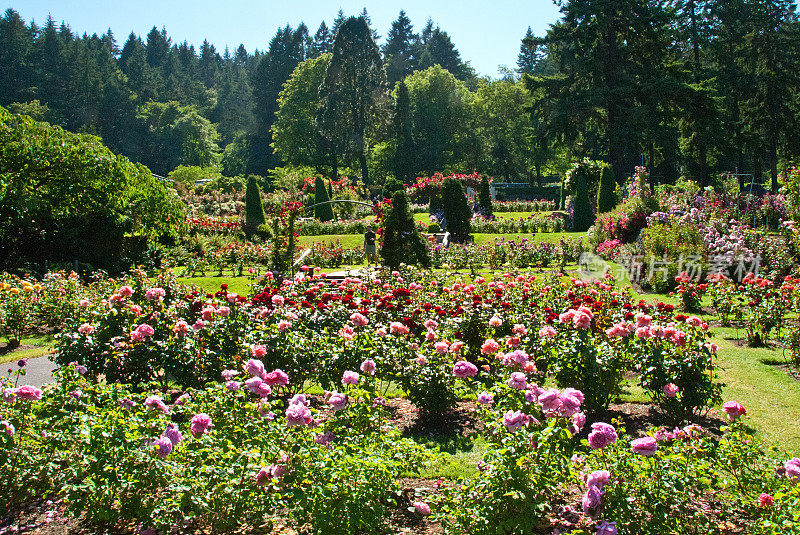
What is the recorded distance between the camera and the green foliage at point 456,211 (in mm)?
18938

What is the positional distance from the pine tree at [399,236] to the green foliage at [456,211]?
6.50m

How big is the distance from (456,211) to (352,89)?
895 inches

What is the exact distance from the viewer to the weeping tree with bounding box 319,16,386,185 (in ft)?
126

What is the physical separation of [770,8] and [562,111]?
1572 cm

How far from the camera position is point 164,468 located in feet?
10.3

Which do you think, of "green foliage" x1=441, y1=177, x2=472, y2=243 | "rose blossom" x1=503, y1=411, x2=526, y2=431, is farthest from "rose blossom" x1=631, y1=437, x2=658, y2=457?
"green foliage" x1=441, y1=177, x2=472, y2=243

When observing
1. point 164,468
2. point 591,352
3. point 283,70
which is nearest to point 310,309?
point 591,352

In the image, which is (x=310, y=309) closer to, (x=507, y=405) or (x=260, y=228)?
(x=507, y=405)

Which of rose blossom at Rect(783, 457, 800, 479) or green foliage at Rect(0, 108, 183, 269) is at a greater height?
green foliage at Rect(0, 108, 183, 269)

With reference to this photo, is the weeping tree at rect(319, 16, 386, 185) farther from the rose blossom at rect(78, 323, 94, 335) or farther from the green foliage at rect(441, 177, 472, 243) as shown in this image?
the rose blossom at rect(78, 323, 94, 335)

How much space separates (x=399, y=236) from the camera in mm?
12367

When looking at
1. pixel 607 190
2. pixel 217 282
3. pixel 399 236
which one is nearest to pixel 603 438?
pixel 399 236

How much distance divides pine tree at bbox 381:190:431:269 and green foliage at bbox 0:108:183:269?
20.9ft

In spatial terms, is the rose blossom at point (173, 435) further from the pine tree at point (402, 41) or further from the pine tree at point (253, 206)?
the pine tree at point (402, 41)
